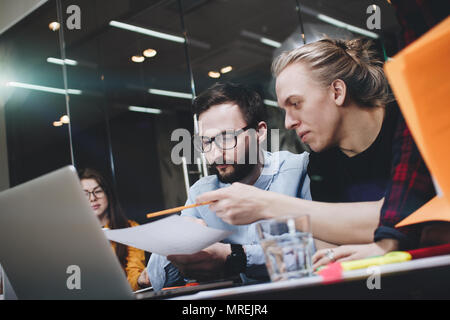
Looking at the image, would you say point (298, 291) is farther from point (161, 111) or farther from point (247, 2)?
point (161, 111)

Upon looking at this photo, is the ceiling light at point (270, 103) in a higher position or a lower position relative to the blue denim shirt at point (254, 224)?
higher

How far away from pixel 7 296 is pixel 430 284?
103 cm

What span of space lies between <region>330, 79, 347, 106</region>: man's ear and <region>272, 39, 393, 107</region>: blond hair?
0.6 inches

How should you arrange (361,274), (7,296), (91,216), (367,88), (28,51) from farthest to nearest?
(28,51) → (367,88) → (7,296) → (91,216) → (361,274)

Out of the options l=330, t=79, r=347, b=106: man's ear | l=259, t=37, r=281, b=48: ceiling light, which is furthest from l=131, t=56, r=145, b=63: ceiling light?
l=330, t=79, r=347, b=106: man's ear

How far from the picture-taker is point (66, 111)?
318 centimetres

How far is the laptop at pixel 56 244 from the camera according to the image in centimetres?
78

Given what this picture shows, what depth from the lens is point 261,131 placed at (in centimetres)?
203

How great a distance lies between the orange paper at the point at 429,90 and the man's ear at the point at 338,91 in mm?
1134

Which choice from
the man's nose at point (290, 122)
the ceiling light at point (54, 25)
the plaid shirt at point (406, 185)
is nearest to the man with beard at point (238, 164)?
the man's nose at point (290, 122)

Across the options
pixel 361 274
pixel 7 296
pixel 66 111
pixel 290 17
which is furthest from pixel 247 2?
pixel 361 274

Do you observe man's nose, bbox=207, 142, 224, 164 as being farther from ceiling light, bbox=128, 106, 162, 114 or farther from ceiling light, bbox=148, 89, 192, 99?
ceiling light, bbox=128, 106, 162, 114

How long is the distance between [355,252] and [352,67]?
3.06ft

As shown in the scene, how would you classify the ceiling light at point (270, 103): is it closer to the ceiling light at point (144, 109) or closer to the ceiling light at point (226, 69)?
the ceiling light at point (226, 69)
